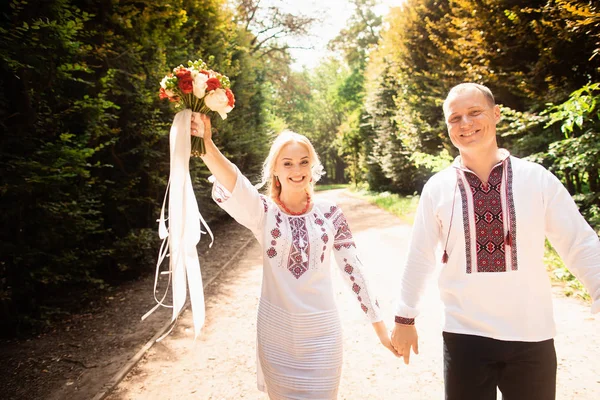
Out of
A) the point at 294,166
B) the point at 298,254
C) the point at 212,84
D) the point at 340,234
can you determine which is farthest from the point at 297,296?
the point at 212,84

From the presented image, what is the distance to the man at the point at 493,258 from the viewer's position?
195cm

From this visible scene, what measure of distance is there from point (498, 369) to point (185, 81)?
2310mm

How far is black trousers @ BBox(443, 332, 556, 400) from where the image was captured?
1917 mm

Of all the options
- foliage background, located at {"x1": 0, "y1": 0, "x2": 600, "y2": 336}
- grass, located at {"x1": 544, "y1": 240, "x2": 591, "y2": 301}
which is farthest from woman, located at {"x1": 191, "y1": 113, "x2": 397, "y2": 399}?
grass, located at {"x1": 544, "y1": 240, "x2": 591, "y2": 301}

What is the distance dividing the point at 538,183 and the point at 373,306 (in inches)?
46.1

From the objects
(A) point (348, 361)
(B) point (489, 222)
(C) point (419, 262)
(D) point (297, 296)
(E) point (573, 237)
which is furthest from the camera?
(A) point (348, 361)

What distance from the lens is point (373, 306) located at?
8.41 ft

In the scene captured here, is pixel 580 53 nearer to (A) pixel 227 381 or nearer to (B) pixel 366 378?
(B) pixel 366 378

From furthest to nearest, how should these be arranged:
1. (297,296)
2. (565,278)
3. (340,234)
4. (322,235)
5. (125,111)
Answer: (125,111) < (565,278) < (340,234) < (322,235) < (297,296)

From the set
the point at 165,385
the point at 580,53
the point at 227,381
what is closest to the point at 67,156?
the point at 165,385

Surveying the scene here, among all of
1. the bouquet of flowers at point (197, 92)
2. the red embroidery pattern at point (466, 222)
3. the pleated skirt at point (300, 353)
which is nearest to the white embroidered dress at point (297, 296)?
the pleated skirt at point (300, 353)

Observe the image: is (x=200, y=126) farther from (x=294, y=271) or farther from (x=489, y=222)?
(x=489, y=222)

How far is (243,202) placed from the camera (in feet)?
8.08

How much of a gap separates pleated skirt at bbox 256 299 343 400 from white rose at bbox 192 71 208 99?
4.36 ft
